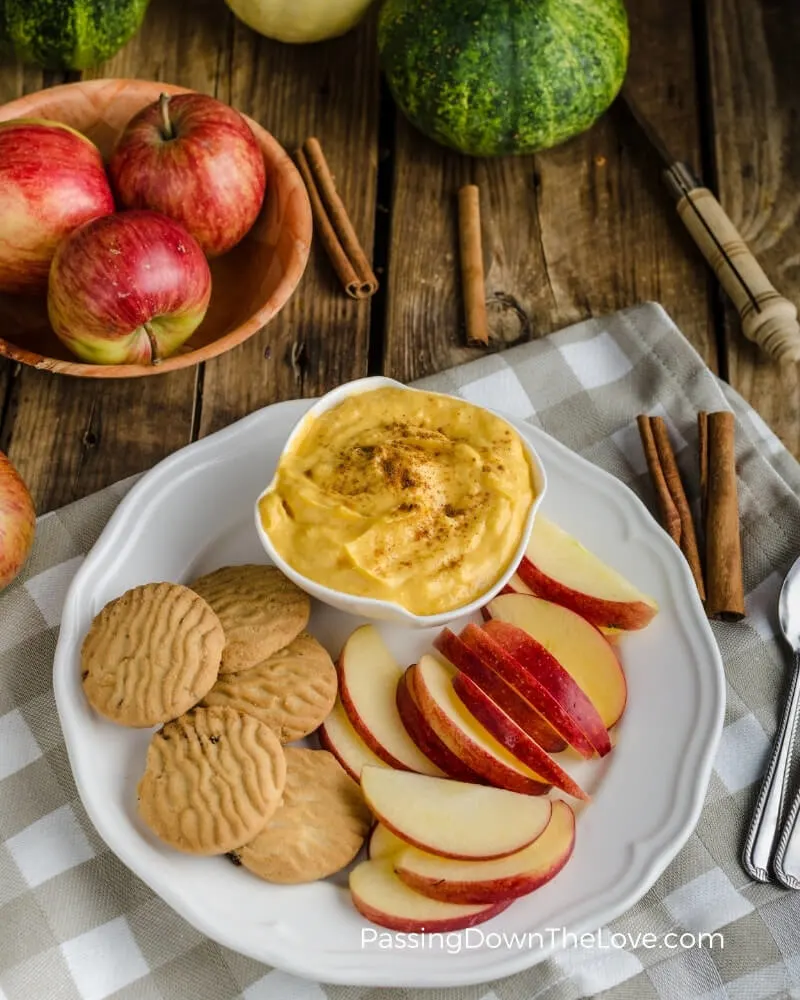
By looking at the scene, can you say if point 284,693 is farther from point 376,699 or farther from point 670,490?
point 670,490

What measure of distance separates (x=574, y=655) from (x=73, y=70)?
4.90 feet

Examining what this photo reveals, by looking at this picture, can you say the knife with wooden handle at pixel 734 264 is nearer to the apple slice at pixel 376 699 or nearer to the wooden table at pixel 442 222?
the wooden table at pixel 442 222

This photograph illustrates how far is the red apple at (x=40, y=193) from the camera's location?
170cm

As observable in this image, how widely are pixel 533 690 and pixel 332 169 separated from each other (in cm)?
115

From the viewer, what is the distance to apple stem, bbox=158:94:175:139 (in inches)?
70.6

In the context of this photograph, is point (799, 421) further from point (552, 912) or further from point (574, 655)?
point (552, 912)

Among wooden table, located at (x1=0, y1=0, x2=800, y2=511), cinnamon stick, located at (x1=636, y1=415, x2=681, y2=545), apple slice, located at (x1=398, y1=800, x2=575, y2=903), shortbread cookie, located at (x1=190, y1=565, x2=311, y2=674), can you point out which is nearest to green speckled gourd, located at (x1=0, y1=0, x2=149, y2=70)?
wooden table, located at (x1=0, y1=0, x2=800, y2=511)

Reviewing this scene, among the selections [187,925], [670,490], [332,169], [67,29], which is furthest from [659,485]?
[67,29]

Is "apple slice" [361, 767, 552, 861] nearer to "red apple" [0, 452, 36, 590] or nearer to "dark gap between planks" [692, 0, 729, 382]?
"red apple" [0, 452, 36, 590]

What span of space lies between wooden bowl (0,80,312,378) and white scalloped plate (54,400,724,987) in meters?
0.21

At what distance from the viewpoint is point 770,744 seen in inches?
66.1

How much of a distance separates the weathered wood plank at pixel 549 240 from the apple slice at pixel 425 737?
0.65 meters

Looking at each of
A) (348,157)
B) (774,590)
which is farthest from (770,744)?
(348,157)

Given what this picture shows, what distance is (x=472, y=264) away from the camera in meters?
2.06
